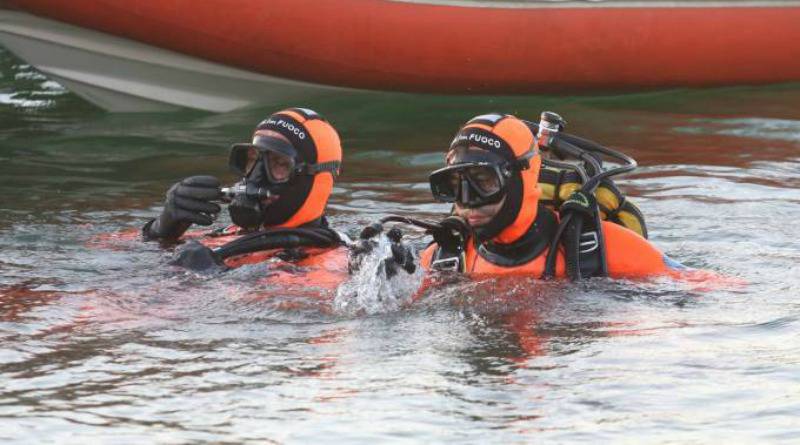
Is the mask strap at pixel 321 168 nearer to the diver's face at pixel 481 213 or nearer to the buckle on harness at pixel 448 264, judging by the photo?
the buckle on harness at pixel 448 264

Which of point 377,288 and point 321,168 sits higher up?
point 321,168

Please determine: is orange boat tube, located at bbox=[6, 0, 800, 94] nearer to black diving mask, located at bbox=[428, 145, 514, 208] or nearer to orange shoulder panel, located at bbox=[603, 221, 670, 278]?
black diving mask, located at bbox=[428, 145, 514, 208]

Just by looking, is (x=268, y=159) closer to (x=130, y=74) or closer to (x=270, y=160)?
(x=270, y=160)

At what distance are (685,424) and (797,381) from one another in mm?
600

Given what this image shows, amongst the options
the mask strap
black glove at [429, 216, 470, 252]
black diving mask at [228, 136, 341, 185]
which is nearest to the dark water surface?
black glove at [429, 216, 470, 252]

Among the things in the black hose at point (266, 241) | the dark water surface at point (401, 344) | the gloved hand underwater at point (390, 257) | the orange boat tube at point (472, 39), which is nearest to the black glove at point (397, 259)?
the gloved hand underwater at point (390, 257)

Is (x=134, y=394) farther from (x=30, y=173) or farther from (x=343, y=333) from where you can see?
(x=30, y=173)

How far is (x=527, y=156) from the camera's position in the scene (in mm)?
5523

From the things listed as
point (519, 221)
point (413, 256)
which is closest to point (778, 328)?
point (519, 221)

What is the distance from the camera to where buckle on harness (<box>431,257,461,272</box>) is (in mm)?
5801

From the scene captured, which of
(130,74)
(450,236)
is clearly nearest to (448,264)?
(450,236)

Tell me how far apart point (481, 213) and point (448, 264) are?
1.47 ft

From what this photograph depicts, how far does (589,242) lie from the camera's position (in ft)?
17.9

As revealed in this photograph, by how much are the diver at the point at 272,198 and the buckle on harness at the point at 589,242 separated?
1.20 metres
